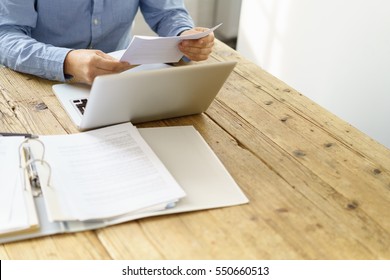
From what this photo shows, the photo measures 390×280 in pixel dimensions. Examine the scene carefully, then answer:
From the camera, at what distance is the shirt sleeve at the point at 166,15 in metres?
1.69

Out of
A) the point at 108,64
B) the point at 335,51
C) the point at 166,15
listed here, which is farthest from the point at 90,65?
the point at 335,51

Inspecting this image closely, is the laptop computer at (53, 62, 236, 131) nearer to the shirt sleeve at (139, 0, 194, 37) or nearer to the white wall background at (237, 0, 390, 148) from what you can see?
the shirt sleeve at (139, 0, 194, 37)

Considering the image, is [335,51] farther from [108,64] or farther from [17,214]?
[17,214]

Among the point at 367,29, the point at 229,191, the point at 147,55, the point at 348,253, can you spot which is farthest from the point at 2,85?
the point at 367,29

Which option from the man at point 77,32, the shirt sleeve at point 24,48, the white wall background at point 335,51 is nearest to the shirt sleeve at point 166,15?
the man at point 77,32

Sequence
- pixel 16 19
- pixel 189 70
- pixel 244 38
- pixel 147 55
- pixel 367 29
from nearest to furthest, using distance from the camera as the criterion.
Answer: pixel 189 70 < pixel 147 55 < pixel 16 19 < pixel 367 29 < pixel 244 38

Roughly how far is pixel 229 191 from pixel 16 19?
0.83 metres

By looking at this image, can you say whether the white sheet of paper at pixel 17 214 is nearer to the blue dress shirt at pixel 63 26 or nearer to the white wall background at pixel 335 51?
the blue dress shirt at pixel 63 26

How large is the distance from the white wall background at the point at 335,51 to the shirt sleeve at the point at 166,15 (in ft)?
2.97

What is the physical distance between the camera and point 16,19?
1.42 meters

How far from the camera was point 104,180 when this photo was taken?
980mm

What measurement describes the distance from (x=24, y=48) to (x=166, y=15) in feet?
1.79

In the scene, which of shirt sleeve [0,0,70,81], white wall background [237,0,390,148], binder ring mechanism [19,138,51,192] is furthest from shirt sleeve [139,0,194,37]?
white wall background [237,0,390,148]

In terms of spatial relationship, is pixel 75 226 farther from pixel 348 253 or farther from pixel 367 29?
pixel 367 29
